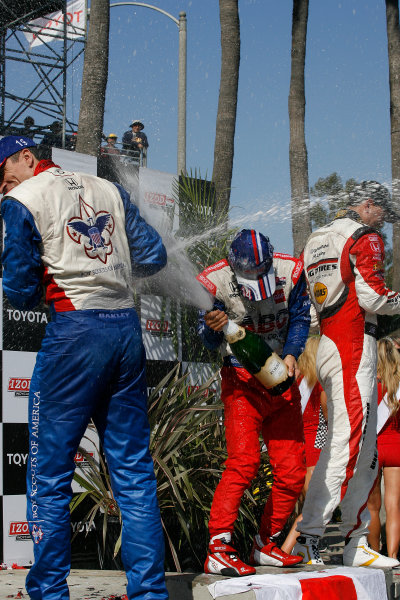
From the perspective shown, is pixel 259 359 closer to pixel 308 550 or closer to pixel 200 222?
pixel 308 550

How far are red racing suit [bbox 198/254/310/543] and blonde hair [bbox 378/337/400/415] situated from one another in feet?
5.88

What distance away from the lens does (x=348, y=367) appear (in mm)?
4520

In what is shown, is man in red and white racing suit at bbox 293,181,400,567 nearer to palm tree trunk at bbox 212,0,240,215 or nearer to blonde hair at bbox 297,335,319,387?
blonde hair at bbox 297,335,319,387

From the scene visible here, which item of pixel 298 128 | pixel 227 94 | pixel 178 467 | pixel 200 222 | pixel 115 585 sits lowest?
pixel 115 585

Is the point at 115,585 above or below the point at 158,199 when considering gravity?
below

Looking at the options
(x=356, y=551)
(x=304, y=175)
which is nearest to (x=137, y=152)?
(x=304, y=175)

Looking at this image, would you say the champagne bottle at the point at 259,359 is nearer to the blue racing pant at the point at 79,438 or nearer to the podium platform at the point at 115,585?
the blue racing pant at the point at 79,438

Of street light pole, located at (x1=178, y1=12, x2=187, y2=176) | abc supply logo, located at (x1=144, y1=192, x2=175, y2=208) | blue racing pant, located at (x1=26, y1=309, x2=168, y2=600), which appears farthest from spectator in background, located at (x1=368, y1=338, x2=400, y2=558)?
street light pole, located at (x1=178, y1=12, x2=187, y2=176)

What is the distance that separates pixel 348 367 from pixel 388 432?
1.88m

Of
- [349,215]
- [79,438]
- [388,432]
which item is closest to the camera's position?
[79,438]

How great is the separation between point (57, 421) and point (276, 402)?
1.49 meters

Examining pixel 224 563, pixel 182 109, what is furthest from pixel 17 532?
pixel 182 109

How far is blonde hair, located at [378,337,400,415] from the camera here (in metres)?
6.17

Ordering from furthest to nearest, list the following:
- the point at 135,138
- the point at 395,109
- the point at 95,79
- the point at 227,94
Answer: the point at 395,109 < the point at 135,138 < the point at 227,94 < the point at 95,79
